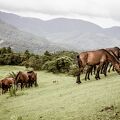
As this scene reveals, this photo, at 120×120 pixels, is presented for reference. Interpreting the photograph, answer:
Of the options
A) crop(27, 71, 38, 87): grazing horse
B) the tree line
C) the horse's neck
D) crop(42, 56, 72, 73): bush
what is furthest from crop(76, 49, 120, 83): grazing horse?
crop(42, 56, 72, 73): bush

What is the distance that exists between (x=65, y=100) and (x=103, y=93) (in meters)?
2.02

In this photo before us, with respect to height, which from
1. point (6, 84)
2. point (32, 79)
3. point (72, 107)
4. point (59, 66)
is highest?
point (72, 107)

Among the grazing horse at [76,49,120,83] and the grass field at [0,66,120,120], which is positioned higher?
the grazing horse at [76,49,120,83]

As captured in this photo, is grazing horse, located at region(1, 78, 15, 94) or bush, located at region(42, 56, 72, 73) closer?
grazing horse, located at region(1, 78, 15, 94)

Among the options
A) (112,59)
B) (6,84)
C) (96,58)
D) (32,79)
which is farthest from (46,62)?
(112,59)

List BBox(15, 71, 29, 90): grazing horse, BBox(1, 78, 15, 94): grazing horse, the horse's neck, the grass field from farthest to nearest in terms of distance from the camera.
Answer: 1. BBox(1, 78, 15, 94): grazing horse
2. BBox(15, 71, 29, 90): grazing horse
3. the horse's neck
4. the grass field

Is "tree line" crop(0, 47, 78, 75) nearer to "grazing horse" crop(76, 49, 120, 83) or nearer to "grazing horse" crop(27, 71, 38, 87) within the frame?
"grazing horse" crop(27, 71, 38, 87)

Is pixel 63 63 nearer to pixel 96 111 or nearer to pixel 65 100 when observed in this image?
pixel 65 100

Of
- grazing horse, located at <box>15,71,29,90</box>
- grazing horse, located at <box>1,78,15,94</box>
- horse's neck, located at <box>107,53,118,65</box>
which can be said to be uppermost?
horse's neck, located at <box>107,53,118,65</box>

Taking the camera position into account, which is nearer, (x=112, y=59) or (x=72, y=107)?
(x=72, y=107)

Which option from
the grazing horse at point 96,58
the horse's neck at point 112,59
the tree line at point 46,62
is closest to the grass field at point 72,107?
the horse's neck at point 112,59

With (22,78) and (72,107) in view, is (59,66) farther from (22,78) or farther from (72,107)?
(72,107)

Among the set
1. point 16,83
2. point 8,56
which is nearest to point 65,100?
point 16,83

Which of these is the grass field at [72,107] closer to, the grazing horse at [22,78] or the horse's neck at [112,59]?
the horse's neck at [112,59]
